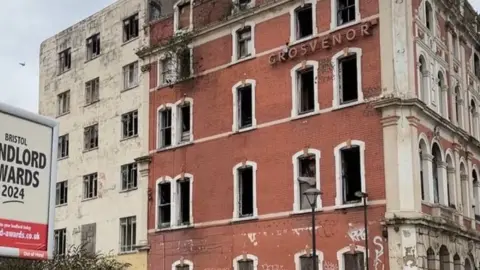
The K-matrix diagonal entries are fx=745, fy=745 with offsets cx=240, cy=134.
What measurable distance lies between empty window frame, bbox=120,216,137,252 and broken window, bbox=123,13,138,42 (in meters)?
10.2

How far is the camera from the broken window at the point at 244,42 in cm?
3438

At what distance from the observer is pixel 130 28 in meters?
41.9

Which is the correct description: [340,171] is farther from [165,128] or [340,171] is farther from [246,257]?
[165,128]

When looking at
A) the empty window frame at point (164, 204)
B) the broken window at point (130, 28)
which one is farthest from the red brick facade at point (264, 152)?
the broken window at point (130, 28)

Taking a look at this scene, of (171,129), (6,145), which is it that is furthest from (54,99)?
(6,145)

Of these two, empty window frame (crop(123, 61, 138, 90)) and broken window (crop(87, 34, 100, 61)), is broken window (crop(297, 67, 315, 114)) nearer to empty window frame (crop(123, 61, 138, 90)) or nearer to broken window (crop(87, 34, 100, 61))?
empty window frame (crop(123, 61, 138, 90))

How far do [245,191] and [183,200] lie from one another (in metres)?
4.08

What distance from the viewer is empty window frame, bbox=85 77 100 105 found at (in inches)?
1710

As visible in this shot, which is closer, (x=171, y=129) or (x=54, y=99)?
(x=171, y=129)

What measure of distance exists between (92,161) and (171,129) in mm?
7549

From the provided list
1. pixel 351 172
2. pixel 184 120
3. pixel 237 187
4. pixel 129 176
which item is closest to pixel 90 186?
pixel 129 176

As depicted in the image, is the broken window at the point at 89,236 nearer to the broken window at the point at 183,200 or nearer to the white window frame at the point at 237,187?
the broken window at the point at 183,200

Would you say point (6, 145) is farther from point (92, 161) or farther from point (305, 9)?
point (92, 161)

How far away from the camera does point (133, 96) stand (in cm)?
4025
